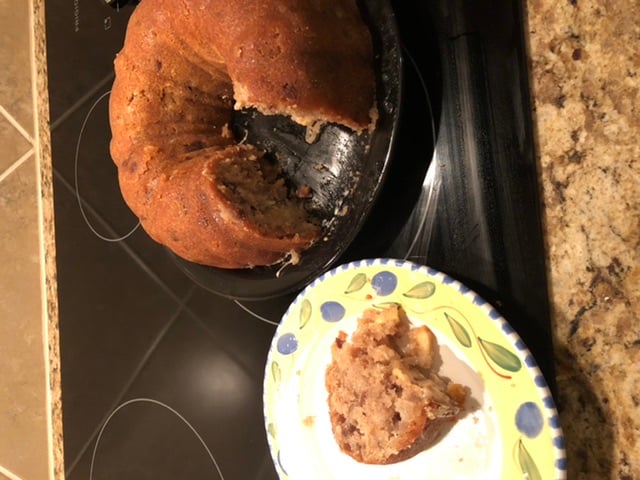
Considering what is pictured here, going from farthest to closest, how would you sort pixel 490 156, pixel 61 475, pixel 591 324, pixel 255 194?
pixel 61 475 < pixel 255 194 < pixel 490 156 < pixel 591 324

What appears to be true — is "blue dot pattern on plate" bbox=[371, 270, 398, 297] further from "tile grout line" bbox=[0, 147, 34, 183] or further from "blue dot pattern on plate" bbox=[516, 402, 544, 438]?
"tile grout line" bbox=[0, 147, 34, 183]

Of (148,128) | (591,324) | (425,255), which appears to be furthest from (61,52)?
(591,324)

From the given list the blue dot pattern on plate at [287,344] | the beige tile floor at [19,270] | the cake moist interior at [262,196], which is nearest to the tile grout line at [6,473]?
the beige tile floor at [19,270]

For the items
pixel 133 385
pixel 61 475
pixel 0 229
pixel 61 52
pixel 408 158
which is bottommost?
pixel 61 475

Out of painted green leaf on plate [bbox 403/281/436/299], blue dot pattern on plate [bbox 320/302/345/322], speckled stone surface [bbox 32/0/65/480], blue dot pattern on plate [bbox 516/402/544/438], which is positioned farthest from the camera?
speckled stone surface [bbox 32/0/65/480]

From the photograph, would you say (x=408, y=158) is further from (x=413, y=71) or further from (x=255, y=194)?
(x=255, y=194)

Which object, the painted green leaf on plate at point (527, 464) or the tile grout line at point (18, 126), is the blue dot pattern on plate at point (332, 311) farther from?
the tile grout line at point (18, 126)

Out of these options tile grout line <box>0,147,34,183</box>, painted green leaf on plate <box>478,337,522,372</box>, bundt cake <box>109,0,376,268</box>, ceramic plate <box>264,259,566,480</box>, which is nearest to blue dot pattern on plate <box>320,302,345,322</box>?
ceramic plate <box>264,259,566,480</box>

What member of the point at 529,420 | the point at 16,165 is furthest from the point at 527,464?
the point at 16,165
